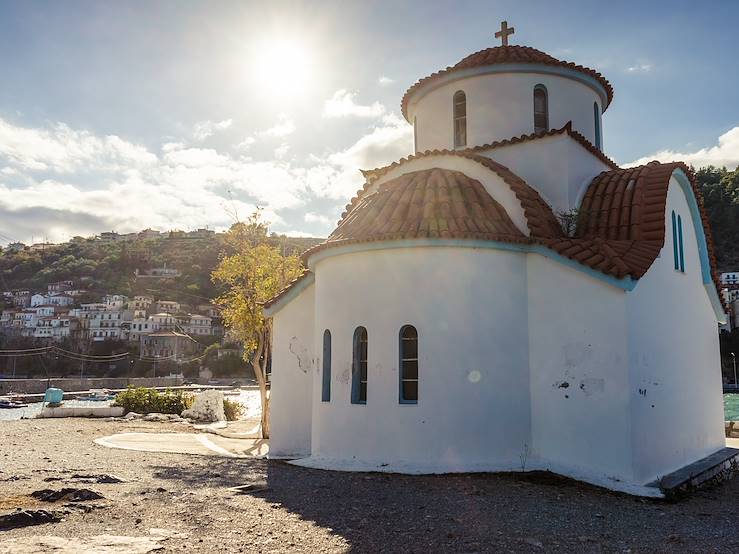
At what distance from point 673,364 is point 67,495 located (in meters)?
9.68

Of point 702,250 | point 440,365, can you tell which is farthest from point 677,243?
point 440,365

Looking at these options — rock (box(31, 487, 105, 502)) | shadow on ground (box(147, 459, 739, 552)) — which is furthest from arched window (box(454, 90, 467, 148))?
rock (box(31, 487, 105, 502))

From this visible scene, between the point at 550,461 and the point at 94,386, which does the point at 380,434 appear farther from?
the point at 94,386

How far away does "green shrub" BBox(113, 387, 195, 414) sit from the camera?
24.2 meters

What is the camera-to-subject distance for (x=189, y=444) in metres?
15.0

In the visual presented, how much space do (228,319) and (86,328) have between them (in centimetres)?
10487

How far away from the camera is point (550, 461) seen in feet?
31.7

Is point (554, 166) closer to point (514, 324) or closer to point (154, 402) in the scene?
point (514, 324)

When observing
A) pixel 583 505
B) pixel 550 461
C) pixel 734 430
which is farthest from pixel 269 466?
pixel 734 430

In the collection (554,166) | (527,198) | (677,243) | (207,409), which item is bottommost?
(207,409)

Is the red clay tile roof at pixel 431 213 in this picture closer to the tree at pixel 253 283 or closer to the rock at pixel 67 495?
the rock at pixel 67 495

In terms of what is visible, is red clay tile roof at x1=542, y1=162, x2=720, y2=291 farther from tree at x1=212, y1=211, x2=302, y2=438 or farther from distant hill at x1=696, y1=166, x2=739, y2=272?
distant hill at x1=696, y1=166, x2=739, y2=272

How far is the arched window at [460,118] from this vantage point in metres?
13.5

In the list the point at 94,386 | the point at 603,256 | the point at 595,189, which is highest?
the point at 595,189
